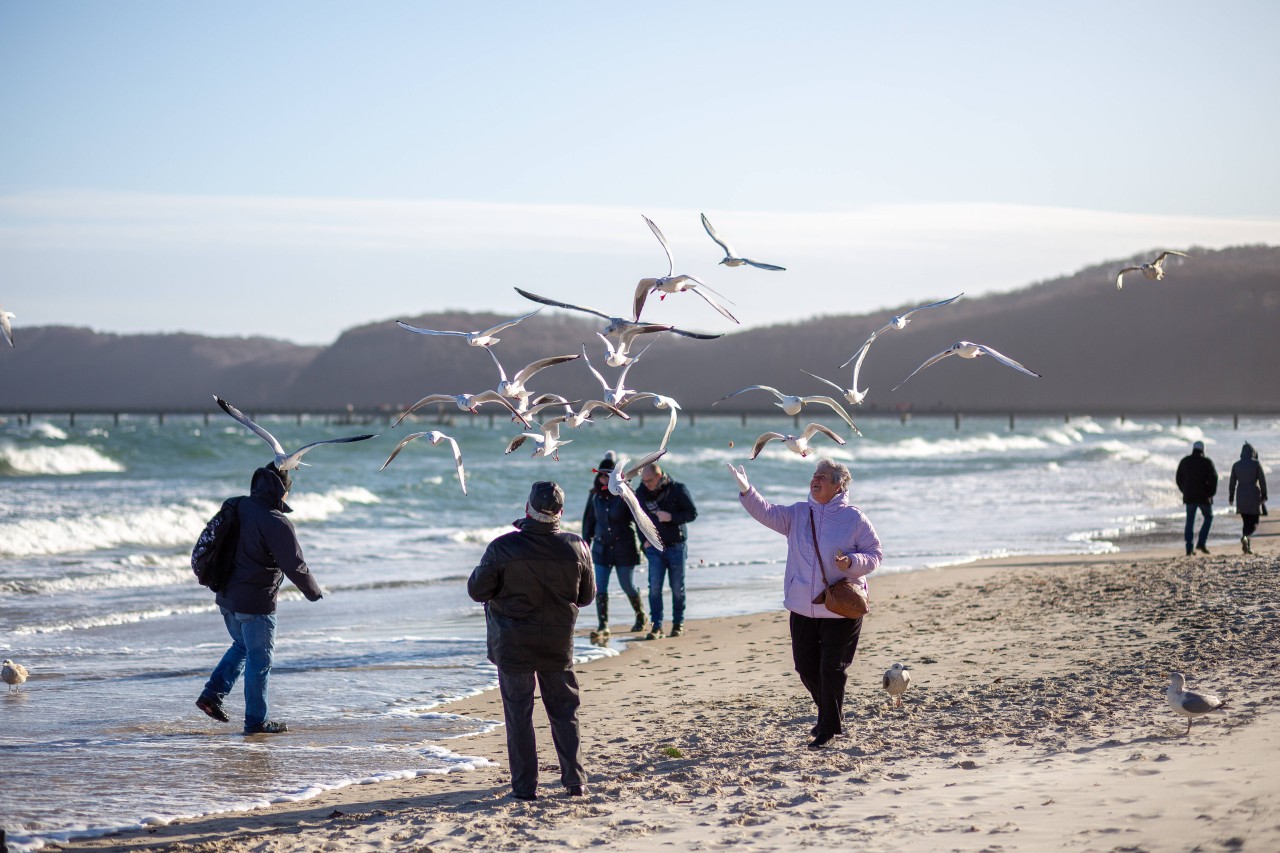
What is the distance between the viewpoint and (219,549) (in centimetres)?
799

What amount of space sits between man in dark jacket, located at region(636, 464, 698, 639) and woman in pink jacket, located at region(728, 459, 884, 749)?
4040 mm

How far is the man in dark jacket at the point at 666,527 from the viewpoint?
11.2 m

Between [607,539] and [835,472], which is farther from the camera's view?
[607,539]

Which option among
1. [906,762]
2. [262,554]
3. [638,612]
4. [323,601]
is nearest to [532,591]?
[906,762]

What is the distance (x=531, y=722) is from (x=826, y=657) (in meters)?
1.64

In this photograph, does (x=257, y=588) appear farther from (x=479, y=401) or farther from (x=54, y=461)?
(x=54, y=461)

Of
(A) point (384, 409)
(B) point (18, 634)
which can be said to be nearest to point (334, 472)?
(B) point (18, 634)

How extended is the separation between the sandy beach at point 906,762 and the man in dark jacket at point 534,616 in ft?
0.87

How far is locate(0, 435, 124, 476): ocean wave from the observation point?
4453cm

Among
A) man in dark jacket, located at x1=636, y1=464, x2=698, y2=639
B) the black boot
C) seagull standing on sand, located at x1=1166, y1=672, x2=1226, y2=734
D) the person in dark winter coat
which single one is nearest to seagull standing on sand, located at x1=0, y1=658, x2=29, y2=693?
the person in dark winter coat

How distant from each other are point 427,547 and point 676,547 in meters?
10.6

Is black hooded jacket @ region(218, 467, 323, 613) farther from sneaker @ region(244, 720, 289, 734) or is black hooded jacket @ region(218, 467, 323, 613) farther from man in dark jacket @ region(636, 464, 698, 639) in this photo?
man in dark jacket @ region(636, 464, 698, 639)

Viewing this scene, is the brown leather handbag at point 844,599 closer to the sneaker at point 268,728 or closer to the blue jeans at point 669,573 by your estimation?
the sneaker at point 268,728

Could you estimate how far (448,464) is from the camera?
5019 centimetres
